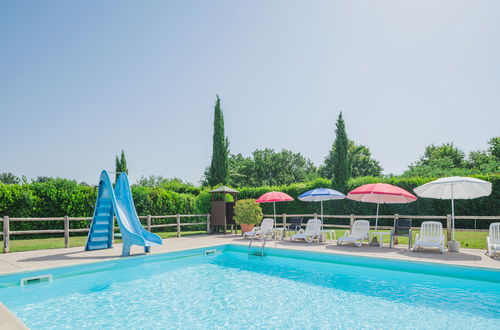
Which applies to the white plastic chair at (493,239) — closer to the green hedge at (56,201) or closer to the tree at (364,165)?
the green hedge at (56,201)

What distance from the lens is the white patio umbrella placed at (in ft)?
27.2

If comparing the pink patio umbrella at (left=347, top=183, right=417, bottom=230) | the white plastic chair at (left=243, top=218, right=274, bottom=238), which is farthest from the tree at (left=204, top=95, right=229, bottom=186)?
the pink patio umbrella at (left=347, top=183, right=417, bottom=230)

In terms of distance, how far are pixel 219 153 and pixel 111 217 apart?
14471mm

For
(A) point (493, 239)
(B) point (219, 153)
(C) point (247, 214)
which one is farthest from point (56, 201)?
(A) point (493, 239)

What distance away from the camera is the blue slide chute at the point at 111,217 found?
935 cm

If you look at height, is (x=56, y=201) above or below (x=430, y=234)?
above

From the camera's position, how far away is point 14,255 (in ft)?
29.0

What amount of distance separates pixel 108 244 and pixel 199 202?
255 inches

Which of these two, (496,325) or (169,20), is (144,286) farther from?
(169,20)

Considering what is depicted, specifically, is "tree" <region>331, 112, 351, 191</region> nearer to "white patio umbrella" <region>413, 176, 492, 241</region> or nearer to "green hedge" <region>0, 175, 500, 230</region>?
"green hedge" <region>0, 175, 500, 230</region>

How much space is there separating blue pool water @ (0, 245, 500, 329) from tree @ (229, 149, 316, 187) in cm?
3154

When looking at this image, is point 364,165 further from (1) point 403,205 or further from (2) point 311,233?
(2) point 311,233

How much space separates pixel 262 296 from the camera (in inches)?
244

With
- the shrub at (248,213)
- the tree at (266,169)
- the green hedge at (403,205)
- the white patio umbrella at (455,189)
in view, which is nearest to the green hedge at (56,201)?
the shrub at (248,213)
